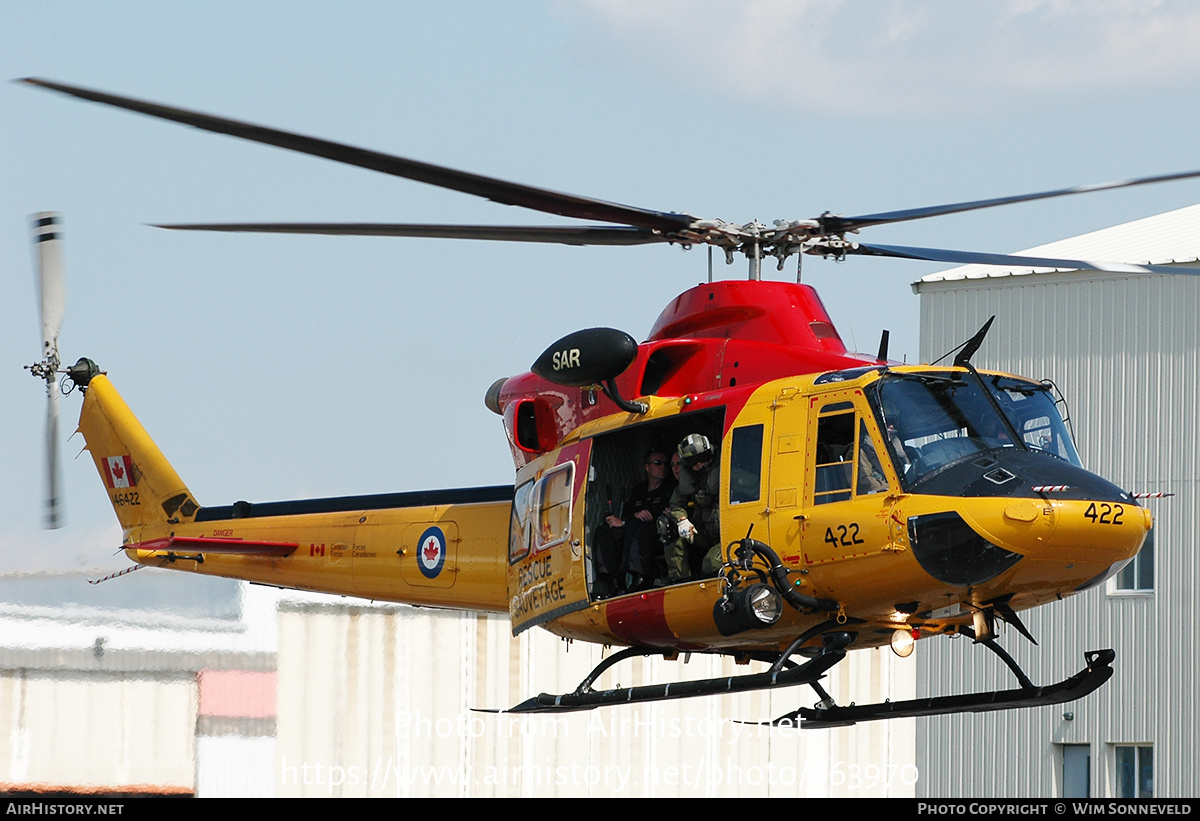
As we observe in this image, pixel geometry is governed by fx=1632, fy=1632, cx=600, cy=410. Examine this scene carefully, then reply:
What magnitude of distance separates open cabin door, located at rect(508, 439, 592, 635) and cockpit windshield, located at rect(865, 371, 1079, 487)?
2454 millimetres

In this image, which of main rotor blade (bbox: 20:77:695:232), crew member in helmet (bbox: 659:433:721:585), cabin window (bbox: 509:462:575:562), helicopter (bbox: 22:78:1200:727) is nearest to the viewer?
main rotor blade (bbox: 20:77:695:232)

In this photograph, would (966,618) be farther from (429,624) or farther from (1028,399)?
(429,624)

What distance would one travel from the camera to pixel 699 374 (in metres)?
11.5

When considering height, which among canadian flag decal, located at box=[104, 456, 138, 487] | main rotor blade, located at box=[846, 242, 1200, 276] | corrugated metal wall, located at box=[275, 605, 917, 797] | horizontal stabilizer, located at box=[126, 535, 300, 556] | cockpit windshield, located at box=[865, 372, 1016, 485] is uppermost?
main rotor blade, located at box=[846, 242, 1200, 276]

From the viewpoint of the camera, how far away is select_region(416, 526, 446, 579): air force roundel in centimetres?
1359

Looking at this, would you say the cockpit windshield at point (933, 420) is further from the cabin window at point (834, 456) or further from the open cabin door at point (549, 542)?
the open cabin door at point (549, 542)

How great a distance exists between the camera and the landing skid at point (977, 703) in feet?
34.3

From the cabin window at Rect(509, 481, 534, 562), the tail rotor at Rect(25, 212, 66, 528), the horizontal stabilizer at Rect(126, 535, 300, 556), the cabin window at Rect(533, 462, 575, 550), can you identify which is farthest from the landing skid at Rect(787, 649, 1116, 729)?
the tail rotor at Rect(25, 212, 66, 528)

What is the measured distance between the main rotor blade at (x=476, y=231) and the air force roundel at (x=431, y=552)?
2687 millimetres

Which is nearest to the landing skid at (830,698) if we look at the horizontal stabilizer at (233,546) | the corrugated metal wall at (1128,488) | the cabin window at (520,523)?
the cabin window at (520,523)

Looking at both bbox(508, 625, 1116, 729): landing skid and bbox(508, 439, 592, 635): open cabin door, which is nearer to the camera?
bbox(508, 625, 1116, 729): landing skid

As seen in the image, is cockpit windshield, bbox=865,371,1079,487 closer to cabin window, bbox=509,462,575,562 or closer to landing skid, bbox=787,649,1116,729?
landing skid, bbox=787,649,1116,729

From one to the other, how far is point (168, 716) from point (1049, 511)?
1448 centimetres

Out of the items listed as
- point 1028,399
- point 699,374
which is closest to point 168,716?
point 699,374
